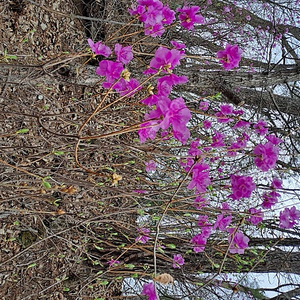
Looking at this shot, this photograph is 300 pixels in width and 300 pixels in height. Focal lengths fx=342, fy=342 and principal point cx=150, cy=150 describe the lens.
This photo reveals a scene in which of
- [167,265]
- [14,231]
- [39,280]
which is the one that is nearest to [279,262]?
[167,265]

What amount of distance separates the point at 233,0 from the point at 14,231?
A: 4.83 metres

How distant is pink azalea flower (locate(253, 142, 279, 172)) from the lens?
63.4 inches

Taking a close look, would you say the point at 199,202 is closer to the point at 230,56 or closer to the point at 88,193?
the point at 230,56

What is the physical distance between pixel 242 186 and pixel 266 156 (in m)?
0.19

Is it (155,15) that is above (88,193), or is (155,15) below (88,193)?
above

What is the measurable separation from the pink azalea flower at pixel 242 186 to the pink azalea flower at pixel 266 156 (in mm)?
96

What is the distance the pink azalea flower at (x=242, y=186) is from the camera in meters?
1.66

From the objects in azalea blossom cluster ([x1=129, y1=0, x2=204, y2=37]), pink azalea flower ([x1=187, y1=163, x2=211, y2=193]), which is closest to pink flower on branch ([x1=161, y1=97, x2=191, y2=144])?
pink azalea flower ([x1=187, y1=163, x2=211, y2=193])

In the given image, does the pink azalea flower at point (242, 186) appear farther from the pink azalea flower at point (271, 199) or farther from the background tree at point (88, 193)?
the pink azalea flower at point (271, 199)

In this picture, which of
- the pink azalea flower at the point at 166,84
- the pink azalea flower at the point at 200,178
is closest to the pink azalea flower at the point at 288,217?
the pink azalea flower at the point at 200,178

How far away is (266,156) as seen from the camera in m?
1.62

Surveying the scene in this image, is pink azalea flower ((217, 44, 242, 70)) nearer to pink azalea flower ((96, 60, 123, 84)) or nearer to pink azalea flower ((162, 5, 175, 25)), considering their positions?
pink azalea flower ((162, 5, 175, 25))

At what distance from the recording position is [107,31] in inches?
161

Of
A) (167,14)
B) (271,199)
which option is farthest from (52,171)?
(271,199)
